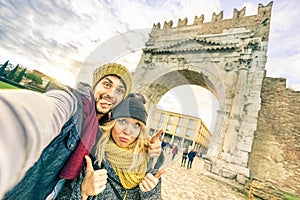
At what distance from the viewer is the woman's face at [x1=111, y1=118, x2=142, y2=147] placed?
1.33 meters

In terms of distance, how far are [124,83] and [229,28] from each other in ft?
30.1

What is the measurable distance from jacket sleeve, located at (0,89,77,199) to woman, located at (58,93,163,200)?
67 centimetres

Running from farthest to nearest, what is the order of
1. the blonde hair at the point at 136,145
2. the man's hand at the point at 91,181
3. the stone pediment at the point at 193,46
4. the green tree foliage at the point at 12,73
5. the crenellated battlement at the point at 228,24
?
the stone pediment at the point at 193,46, the crenellated battlement at the point at 228,24, the green tree foliage at the point at 12,73, the blonde hair at the point at 136,145, the man's hand at the point at 91,181

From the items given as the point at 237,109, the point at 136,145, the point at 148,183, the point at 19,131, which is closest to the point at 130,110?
the point at 136,145

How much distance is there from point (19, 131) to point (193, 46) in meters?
9.28

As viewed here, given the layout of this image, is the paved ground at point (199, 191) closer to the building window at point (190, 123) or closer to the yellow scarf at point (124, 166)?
the yellow scarf at point (124, 166)

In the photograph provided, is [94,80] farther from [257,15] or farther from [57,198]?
[257,15]

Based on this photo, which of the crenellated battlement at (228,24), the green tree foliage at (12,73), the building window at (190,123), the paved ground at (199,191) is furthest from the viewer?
the building window at (190,123)

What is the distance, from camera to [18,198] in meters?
0.67

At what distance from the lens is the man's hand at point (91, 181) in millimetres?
954

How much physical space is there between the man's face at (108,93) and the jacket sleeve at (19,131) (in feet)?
2.12

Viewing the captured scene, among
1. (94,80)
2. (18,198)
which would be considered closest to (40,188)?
(18,198)

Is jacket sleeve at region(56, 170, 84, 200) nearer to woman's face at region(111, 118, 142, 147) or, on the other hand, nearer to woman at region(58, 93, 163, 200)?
woman at region(58, 93, 163, 200)

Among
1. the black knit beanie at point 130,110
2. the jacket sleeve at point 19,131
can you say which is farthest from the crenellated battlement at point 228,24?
the jacket sleeve at point 19,131
